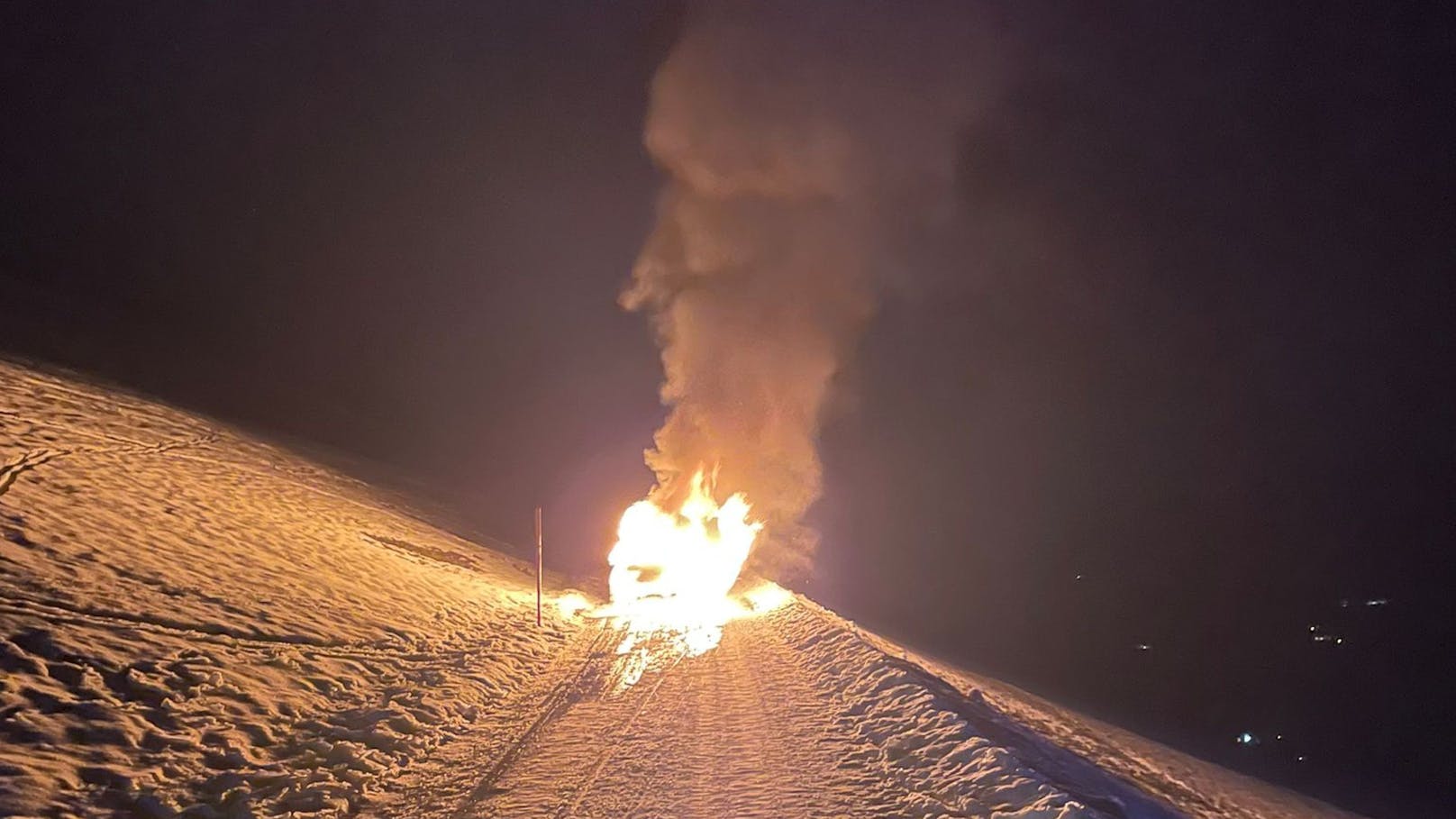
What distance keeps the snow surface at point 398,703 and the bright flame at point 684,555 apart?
3210 millimetres

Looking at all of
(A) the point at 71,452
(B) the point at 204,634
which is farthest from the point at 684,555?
(B) the point at 204,634

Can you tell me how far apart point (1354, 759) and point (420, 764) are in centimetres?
4918

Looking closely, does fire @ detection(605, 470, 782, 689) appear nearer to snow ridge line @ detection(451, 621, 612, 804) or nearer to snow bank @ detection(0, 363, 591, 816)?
snow bank @ detection(0, 363, 591, 816)

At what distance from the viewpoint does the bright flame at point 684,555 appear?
20844 mm

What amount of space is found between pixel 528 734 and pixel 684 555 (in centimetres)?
1556

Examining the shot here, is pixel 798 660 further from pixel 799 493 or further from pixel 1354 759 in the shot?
pixel 1354 759

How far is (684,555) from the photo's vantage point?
24.8 m

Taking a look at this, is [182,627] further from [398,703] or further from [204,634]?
[398,703]

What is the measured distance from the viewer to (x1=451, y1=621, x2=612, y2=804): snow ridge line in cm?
726

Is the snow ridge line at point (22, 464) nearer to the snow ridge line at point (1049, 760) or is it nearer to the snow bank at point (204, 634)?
the snow bank at point (204, 634)

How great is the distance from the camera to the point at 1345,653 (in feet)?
220

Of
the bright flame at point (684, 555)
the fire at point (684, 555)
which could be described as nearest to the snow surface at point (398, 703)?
the fire at point (684, 555)

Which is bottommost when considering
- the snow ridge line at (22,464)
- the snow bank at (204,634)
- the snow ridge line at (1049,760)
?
the snow bank at (204,634)

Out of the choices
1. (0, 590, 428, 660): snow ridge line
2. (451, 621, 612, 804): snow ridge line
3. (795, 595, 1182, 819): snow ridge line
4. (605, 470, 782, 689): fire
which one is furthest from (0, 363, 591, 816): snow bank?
(795, 595, 1182, 819): snow ridge line
